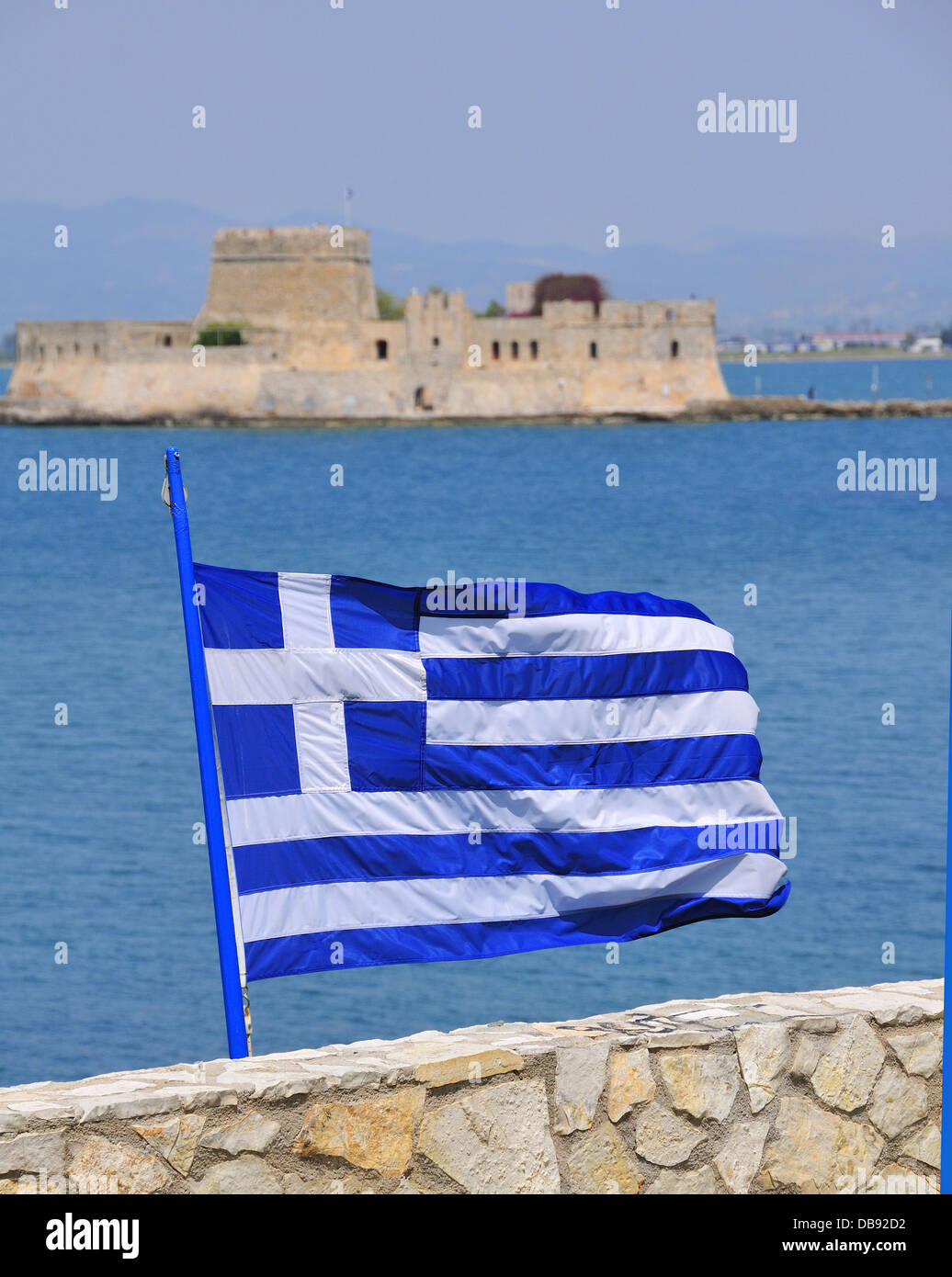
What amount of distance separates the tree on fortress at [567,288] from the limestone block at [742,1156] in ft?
339

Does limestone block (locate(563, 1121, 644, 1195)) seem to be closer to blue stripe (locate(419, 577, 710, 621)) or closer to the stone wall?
the stone wall

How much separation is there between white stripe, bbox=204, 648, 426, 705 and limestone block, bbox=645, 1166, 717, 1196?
1.87 metres

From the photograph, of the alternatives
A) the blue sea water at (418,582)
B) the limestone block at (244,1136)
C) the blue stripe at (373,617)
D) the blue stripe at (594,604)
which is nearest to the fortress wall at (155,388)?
the blue sea water at (418,582)

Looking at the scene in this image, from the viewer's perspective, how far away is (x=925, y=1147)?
5062mm

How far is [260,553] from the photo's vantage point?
52656mm

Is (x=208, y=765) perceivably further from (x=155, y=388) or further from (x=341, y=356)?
(x=155, y=388)

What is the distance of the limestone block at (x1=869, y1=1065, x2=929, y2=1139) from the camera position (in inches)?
198

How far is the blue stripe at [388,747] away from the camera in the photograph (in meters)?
6.12

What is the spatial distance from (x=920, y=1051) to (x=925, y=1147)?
25cm

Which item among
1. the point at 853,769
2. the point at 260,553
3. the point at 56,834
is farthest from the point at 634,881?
the point at 260,553

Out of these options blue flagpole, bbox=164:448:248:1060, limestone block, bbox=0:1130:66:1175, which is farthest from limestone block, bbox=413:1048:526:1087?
blue flagpole, bbox=164:448:248:1060

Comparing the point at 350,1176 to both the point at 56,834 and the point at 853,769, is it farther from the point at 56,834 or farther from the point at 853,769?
the point at 853,769
